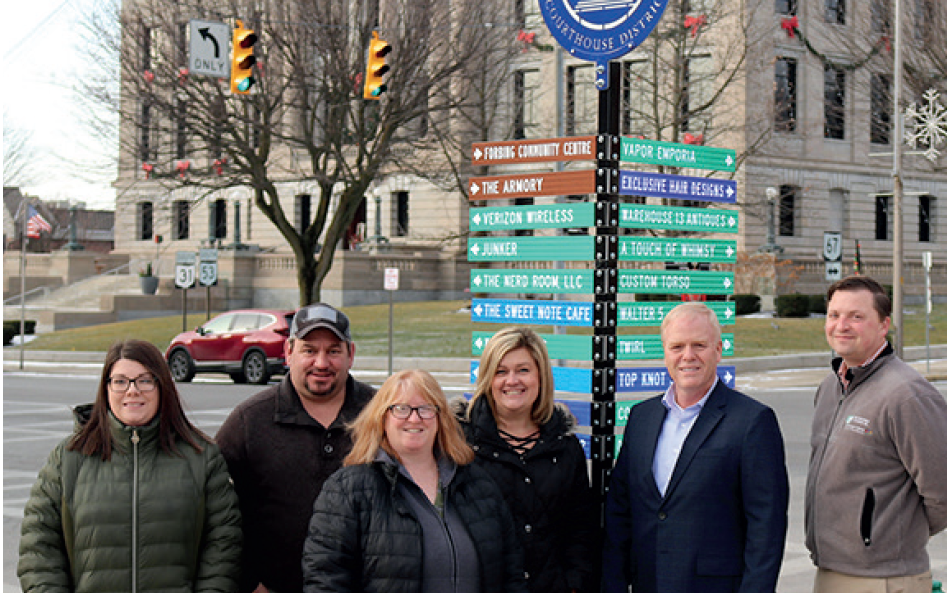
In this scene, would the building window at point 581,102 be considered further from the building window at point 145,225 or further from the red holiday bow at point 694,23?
the building window at point 145,225

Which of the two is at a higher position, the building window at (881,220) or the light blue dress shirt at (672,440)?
the building window at (881,220)

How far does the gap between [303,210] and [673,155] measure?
2233 inches

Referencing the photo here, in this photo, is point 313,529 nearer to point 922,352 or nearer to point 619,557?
point 619,557

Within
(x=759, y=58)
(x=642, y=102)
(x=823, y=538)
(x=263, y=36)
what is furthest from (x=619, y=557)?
(x=759, y=58)

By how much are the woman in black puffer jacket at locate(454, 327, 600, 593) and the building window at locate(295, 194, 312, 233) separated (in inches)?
2269

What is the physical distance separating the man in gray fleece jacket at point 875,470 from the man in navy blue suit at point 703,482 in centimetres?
28

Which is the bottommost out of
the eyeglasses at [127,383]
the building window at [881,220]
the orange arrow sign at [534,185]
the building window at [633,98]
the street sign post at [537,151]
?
the eyeglasses at [127,383]

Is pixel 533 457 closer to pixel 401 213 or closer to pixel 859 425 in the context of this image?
pixel 859 425

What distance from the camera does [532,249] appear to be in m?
7.15

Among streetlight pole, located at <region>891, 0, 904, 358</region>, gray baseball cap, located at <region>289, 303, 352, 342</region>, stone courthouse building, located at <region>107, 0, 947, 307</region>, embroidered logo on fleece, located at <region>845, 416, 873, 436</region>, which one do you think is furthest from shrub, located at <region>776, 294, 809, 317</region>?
gray baseball cap, located at <region>289, 303, 352, 342</region>

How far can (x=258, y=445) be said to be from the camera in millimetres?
5031

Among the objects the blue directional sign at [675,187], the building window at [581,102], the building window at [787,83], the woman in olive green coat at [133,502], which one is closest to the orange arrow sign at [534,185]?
the blue directional sign at [675,187]

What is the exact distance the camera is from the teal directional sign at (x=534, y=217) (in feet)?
21.9

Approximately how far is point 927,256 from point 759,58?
1836 centimetres
